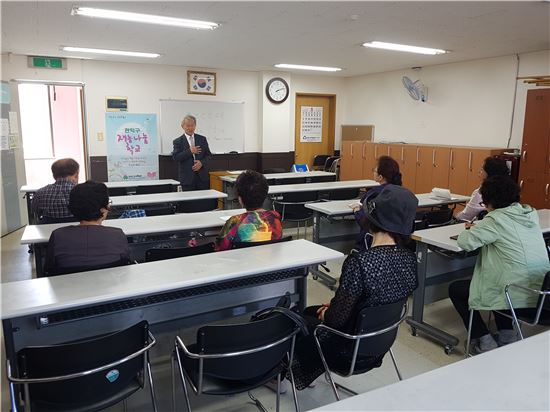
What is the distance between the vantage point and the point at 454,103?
23.6 feet

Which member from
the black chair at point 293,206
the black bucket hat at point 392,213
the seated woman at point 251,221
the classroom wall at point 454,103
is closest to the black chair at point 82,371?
the seated woman at point 251,221

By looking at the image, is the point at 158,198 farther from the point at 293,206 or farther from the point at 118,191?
the point at 293,206

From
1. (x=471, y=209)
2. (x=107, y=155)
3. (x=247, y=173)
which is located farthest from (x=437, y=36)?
(x=107, y=155)

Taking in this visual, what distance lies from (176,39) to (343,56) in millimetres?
2583

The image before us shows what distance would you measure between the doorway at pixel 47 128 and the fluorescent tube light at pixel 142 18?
5.46 m

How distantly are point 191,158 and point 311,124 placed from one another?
420 cm

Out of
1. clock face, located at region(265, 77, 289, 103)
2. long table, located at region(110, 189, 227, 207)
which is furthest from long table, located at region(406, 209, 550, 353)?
clock face, located at region(265, 77, 289, 103)

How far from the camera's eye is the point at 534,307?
256 cm

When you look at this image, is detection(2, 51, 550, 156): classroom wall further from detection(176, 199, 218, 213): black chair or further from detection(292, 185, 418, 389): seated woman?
detection(292, 185, 418, 389): seated woman

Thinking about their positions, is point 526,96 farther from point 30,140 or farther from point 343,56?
point 30,140

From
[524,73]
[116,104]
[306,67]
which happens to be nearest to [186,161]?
[116,104]

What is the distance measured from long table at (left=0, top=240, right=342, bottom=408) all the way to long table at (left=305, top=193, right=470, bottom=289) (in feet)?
5.20

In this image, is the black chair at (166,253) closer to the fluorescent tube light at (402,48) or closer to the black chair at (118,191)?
the black chair at (118,191)

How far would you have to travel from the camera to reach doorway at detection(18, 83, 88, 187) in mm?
9164
